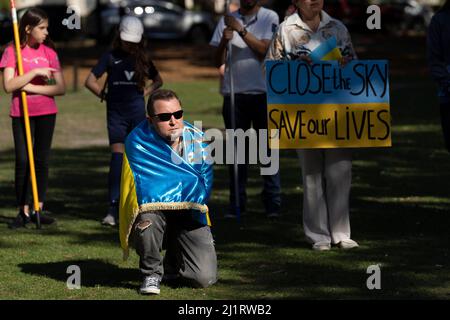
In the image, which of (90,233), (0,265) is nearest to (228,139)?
(90,233)

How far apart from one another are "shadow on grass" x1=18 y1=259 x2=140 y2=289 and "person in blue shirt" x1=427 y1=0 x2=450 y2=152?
3145 mm

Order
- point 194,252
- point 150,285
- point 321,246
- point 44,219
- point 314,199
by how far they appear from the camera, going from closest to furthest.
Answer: point 150,285 < point 194,252 < point 321,246 < point 314,199 < point 44,219

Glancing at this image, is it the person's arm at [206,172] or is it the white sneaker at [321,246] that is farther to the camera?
the white sneaker at [321,246]

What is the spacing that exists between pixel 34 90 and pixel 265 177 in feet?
7.53

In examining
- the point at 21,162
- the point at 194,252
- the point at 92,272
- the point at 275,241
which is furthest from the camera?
the point at 21,162

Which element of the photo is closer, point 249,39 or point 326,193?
point 326,193

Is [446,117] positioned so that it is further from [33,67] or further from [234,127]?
[33,67]

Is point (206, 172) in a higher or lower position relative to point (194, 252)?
higher

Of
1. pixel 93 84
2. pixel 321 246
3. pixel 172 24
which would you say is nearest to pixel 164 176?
pixel 321 246

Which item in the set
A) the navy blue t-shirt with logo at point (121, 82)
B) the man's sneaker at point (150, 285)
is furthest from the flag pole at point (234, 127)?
the man's sneaker at point (150, 285)

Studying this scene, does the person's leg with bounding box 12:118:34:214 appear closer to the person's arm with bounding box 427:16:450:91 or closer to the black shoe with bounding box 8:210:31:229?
the black shoe with bounding box 8:210:31:229

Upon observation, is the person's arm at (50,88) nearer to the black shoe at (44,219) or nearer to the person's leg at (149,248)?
the black shoe at (44,219)

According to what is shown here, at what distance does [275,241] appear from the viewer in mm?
10594

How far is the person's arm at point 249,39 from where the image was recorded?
1125 cm
